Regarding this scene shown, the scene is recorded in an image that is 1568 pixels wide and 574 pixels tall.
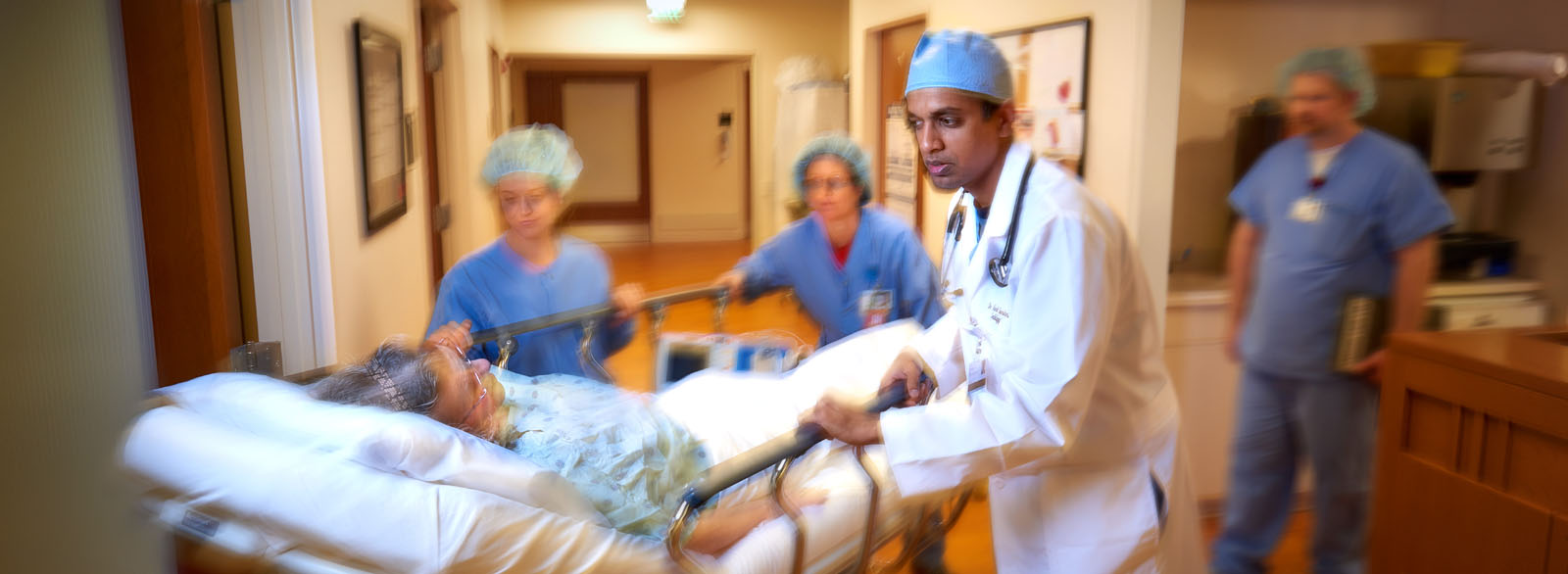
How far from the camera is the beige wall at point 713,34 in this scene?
809cm

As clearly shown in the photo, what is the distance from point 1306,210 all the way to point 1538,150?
187 cm

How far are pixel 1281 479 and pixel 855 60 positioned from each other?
3393 millimetres

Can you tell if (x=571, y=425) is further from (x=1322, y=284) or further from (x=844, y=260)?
(x=1322, y=284)

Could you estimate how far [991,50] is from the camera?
1.52 meters

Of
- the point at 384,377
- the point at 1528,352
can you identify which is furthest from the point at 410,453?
the point at 1528,352

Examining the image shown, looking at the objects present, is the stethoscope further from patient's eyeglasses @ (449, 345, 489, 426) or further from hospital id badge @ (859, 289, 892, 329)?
hospital id badge @ (859, 289, 892, 329)

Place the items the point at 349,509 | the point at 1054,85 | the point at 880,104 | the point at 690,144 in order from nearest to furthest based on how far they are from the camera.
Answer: the point at 349,509
the point at 1054,85
the point at 880,104
the point at 690,144

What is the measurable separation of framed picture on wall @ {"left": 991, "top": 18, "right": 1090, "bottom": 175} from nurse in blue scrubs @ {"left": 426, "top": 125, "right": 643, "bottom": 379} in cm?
155

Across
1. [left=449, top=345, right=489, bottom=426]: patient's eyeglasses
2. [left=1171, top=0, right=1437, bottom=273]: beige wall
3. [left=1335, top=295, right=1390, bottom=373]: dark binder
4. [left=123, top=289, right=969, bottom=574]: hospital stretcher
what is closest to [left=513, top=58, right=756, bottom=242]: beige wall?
[left=1171, top=0, right=1437, bottom=273]: beige wall

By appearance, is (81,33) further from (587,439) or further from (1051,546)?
(587,439)

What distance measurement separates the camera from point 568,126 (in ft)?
36.5

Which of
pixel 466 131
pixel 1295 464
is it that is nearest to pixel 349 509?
pixel 1295 464

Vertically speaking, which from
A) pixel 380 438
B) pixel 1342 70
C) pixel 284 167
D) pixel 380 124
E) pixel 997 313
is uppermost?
pixel 1342 70

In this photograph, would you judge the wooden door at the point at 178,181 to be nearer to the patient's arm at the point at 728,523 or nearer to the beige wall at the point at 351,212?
the beige wall at the point at 351,212
